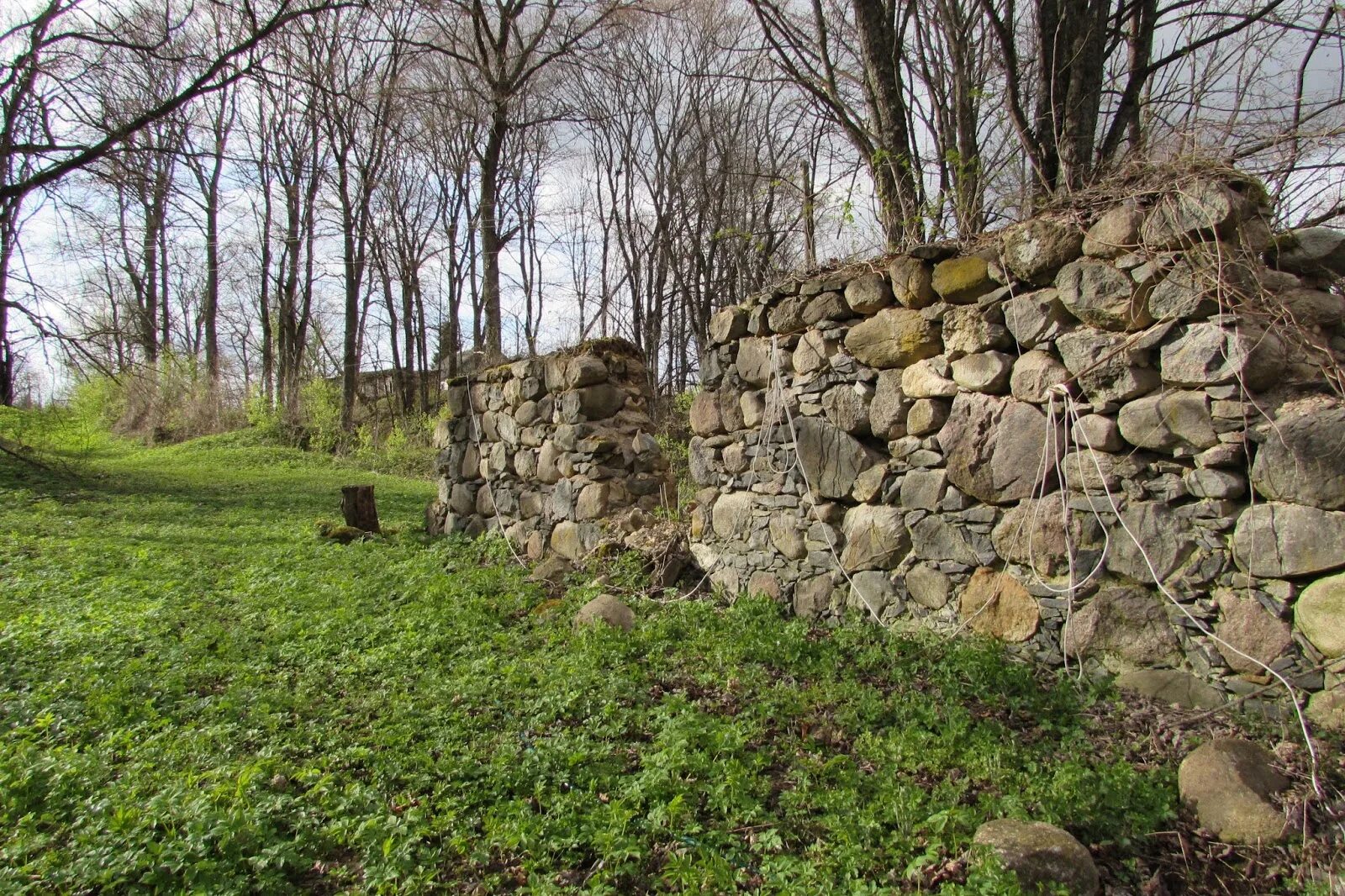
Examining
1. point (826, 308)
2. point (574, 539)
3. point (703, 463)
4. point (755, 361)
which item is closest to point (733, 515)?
point (703, 463)

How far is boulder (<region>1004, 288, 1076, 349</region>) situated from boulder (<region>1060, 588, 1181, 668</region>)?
117 centimetres

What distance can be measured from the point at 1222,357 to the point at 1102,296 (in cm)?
54

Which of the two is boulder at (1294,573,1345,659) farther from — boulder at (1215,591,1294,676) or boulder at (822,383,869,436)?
boulder at (822,383,869,436)

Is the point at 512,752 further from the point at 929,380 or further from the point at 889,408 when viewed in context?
the point at 929,380

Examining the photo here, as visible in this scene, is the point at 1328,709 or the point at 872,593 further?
the point at 872,593

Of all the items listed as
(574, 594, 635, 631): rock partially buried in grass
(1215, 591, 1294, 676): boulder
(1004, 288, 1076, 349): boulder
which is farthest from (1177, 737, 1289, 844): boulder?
(574, 594, 635, 631): rock partially buried in grass

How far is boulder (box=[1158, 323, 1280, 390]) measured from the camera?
276 cm

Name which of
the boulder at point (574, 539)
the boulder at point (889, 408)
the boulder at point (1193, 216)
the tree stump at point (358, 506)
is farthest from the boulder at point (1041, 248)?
the tree stump at point (358, 506)

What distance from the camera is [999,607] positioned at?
354 centimetres

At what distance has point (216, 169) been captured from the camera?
61.1 feet

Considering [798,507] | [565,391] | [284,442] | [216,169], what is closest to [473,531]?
[565,391]

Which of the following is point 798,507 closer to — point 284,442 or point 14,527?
point 14,527

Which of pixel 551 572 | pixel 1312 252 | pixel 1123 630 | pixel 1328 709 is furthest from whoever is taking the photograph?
pixel 551 572

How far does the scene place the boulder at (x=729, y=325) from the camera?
5.02 metres
